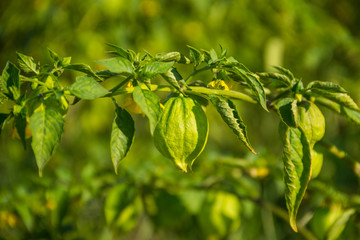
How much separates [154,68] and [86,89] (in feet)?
0.30

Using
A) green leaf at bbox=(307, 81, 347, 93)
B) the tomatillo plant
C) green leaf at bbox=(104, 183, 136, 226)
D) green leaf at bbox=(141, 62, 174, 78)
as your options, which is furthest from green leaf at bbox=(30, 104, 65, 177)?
green leaf at bbox=(104, 183, 136, 226)

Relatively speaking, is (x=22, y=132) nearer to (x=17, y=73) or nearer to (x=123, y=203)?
(x=17, y=73)

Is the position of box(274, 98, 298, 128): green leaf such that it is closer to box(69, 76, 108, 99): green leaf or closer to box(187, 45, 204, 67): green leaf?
box(187, 45, 204, 67): green leaf

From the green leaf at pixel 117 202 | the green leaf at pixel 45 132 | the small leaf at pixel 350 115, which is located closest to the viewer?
the green leaf at pixel 45 132

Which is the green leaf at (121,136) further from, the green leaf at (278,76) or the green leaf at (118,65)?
the green leaf at (278,76)

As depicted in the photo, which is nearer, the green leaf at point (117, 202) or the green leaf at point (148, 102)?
the green leaf at point (148, 102)

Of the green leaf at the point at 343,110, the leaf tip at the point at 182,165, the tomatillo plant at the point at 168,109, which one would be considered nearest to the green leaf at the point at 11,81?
the tomatillo plant at the point at 168,109

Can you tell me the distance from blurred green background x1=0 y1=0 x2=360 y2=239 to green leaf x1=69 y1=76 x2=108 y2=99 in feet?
1.54

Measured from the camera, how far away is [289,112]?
53cm

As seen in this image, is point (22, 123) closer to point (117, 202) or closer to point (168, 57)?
point (168, 57)

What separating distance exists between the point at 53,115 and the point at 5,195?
2.20 feet

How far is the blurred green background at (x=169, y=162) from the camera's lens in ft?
3.17

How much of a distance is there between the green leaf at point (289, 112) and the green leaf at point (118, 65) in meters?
0.21

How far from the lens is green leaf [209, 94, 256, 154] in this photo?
49 cm
